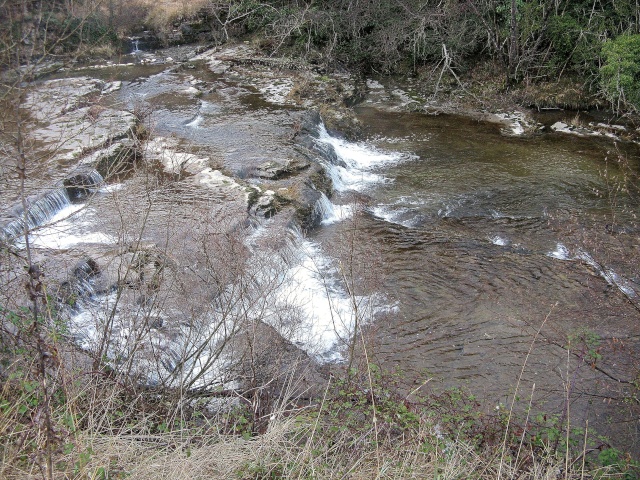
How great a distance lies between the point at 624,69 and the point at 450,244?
279 inches

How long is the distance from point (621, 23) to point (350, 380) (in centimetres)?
1267

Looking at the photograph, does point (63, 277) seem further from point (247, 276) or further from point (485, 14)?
point (485, 14)

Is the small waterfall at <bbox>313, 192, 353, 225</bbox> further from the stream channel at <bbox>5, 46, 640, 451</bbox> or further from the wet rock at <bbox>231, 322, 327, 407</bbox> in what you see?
the wet rock at <bbox>231, 322, 327, 407</bbox>

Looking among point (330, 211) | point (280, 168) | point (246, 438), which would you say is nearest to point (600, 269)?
point (330, 211)

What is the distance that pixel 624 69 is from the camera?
12.1 m

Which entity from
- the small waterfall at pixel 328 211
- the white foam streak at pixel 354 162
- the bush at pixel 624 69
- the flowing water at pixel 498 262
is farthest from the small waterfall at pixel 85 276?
the bush at pixel 624 69

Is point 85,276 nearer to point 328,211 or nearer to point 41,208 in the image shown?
point 41,208

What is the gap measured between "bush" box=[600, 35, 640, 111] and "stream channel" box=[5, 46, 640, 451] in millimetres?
1205

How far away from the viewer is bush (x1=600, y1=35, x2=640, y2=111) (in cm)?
1190

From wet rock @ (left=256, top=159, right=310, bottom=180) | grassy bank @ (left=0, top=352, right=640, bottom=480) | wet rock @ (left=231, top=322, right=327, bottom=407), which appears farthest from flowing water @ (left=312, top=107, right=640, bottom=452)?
wet rock @ (left=256, top=159, right=310, bottom=180)

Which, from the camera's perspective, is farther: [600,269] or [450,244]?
[450,244]

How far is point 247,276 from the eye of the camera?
18.7ft

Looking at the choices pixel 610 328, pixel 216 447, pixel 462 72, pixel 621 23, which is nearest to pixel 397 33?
pixel 462 72

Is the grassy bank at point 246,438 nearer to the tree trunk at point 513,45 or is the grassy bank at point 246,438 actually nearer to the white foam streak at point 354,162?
the white foam streak at point 354,162
